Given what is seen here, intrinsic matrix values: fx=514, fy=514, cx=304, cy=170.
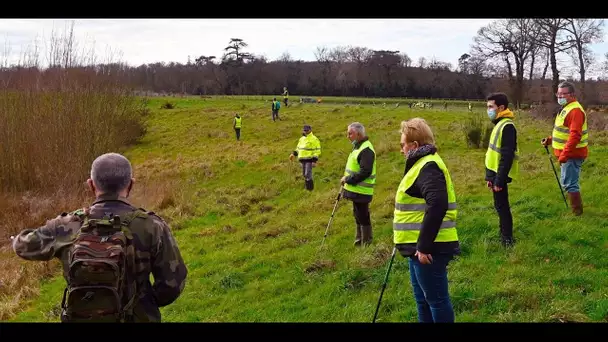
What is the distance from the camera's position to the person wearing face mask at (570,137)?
679 centimetres

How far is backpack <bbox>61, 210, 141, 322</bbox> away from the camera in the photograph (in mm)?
2510

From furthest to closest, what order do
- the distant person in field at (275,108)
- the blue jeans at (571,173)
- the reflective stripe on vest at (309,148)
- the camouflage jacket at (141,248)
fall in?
1. the distant person in field at (275,108)
2. the reflective stripe on vest at (309,148)
3. the blue jeans at (571,173)
4. the camouflage jacket at (141,248)

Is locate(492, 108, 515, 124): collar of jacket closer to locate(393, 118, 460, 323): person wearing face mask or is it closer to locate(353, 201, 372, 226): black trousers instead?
locate(353, 201, 372, 226): black trousers

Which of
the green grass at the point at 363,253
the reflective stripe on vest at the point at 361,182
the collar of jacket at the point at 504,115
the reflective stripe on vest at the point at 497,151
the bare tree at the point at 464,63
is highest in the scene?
the bare tree at the point at 464,63

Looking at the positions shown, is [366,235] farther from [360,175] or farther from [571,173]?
[571,173]

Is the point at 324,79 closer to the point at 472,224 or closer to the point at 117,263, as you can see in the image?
the point at 472,224

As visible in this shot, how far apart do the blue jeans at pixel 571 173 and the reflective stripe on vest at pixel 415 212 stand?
3796mm

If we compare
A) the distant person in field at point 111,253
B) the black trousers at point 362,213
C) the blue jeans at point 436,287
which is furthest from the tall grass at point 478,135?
the distant person in field at point 111,253

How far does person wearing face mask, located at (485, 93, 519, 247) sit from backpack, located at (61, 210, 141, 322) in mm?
4533

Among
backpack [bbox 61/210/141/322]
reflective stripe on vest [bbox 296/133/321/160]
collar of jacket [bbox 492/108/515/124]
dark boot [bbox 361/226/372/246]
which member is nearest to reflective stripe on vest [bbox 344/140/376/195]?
dark boot [bbox 361/226/372/246]

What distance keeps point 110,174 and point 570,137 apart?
20.0ft

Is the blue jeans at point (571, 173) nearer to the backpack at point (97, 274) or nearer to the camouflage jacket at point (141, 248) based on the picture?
the camouflage jacket at point (141, 248)

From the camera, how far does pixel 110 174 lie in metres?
2.78

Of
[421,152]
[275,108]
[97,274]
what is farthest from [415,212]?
[275,108]
